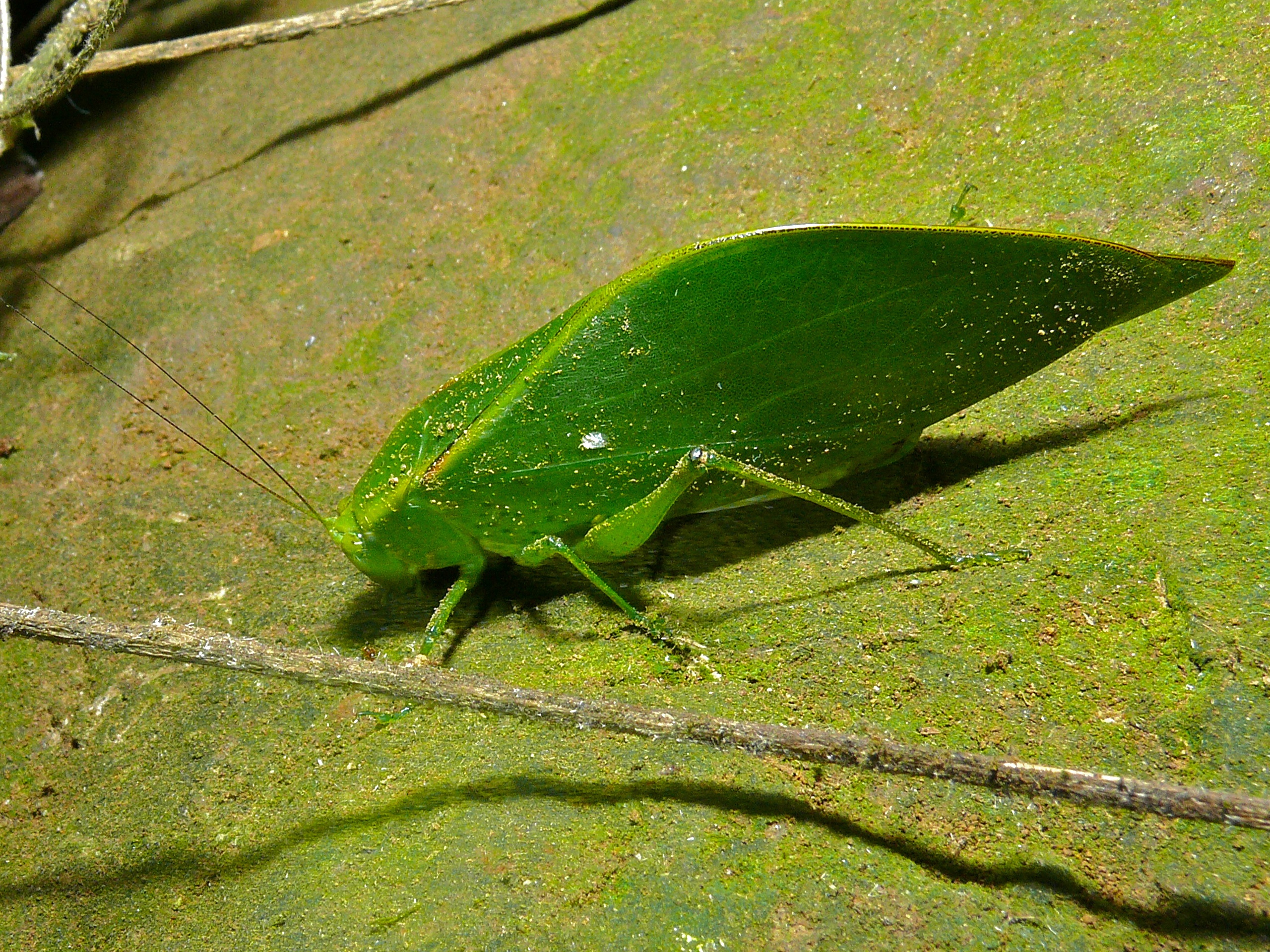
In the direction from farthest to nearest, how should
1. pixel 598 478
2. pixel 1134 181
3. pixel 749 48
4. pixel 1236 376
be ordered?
pixel 749 48 → pixel 1134 181 → pixel 598 478 → pixel 1236 376

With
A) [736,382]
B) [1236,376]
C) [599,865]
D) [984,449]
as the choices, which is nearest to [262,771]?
[599,865]

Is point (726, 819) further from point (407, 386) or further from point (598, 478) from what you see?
point (407, 386)

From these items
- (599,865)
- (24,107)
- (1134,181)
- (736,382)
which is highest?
(24,107)

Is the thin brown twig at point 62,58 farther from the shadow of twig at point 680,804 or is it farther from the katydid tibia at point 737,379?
the shadow of twig at point 680,804

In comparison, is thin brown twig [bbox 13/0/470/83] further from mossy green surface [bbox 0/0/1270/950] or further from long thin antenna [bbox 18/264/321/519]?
long thin antenna [bbox 18/264/321/519]

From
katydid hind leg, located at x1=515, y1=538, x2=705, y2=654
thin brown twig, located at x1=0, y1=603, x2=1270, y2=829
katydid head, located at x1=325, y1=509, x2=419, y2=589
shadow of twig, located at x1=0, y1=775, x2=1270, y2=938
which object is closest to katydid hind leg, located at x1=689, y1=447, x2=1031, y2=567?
katydid hind leg, located at x1=515, y1=538, x2=705, y2=654

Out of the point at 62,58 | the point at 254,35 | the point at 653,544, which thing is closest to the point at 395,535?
the point at 653,544
